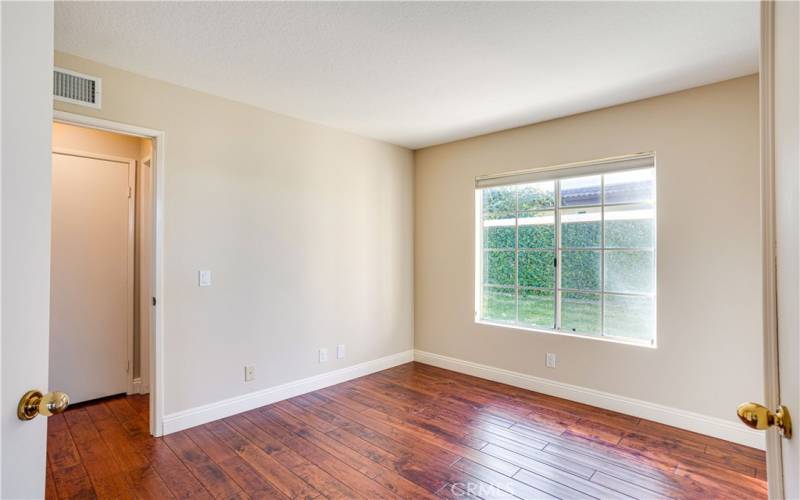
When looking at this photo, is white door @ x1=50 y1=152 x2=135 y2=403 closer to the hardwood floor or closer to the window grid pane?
the hardwood floor

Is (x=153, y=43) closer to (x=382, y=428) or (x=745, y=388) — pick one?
(x=382, y=428)

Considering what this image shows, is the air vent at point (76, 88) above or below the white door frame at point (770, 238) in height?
above

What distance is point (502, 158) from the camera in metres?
3.91

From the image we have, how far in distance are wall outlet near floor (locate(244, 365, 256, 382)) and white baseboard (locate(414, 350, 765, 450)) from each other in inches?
81.6

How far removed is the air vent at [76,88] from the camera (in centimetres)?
232

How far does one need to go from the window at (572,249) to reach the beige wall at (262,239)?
1.17 meters

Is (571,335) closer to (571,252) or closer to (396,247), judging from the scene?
(571,252)

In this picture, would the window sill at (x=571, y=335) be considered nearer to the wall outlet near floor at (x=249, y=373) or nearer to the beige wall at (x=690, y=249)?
the beige wall at (x=690, y=249)

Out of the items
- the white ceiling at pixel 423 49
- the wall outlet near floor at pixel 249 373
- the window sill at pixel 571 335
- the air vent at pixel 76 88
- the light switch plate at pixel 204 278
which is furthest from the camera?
the wall outlet near floor at pixel 249 373

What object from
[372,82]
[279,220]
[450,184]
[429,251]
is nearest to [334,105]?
[372,82]

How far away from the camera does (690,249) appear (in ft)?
9.35

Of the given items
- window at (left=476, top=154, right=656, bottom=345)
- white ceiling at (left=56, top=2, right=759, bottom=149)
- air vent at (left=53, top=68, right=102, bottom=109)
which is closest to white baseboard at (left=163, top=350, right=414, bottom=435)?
window at (left=476, top=154, right=656, bottom=345)

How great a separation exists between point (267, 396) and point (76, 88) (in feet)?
8.44
